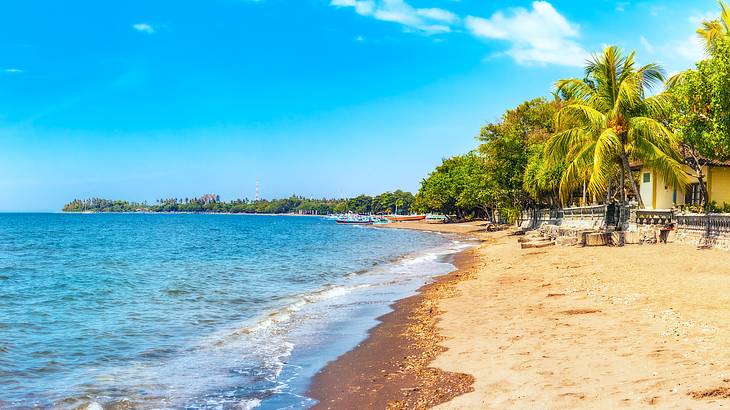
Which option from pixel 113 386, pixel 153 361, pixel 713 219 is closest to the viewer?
pixel 113 386

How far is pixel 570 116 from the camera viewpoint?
31.8m

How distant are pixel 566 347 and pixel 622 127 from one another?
2241cm

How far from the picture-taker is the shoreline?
7047mm

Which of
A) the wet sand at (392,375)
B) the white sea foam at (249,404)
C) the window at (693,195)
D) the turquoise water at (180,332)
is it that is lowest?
the turquoise water at (180,332)

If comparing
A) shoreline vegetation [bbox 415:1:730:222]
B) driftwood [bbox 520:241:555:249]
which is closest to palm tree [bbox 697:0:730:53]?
shoreline vegetation [bbox 415:1:730:222]

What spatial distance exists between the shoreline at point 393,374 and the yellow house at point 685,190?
70.5ft

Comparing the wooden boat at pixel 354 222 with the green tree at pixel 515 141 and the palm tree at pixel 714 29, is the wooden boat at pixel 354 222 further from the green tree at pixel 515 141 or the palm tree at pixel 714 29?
the palm tree at pixel 714 29

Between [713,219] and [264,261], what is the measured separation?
885 inches

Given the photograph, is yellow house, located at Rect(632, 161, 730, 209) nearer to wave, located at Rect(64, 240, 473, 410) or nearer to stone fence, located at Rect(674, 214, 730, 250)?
stone fence, located at Rect(674, 214, 730, 250)

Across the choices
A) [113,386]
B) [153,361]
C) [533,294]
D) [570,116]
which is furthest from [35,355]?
[570,116]

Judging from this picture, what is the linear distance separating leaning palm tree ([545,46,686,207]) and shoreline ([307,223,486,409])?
60.1 feet

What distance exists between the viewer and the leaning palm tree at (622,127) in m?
26.5

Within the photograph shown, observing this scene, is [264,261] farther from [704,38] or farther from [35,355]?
[704,38]

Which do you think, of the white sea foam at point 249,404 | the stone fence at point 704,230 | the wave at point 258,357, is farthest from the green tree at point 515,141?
the white sea foam at point 249,404
